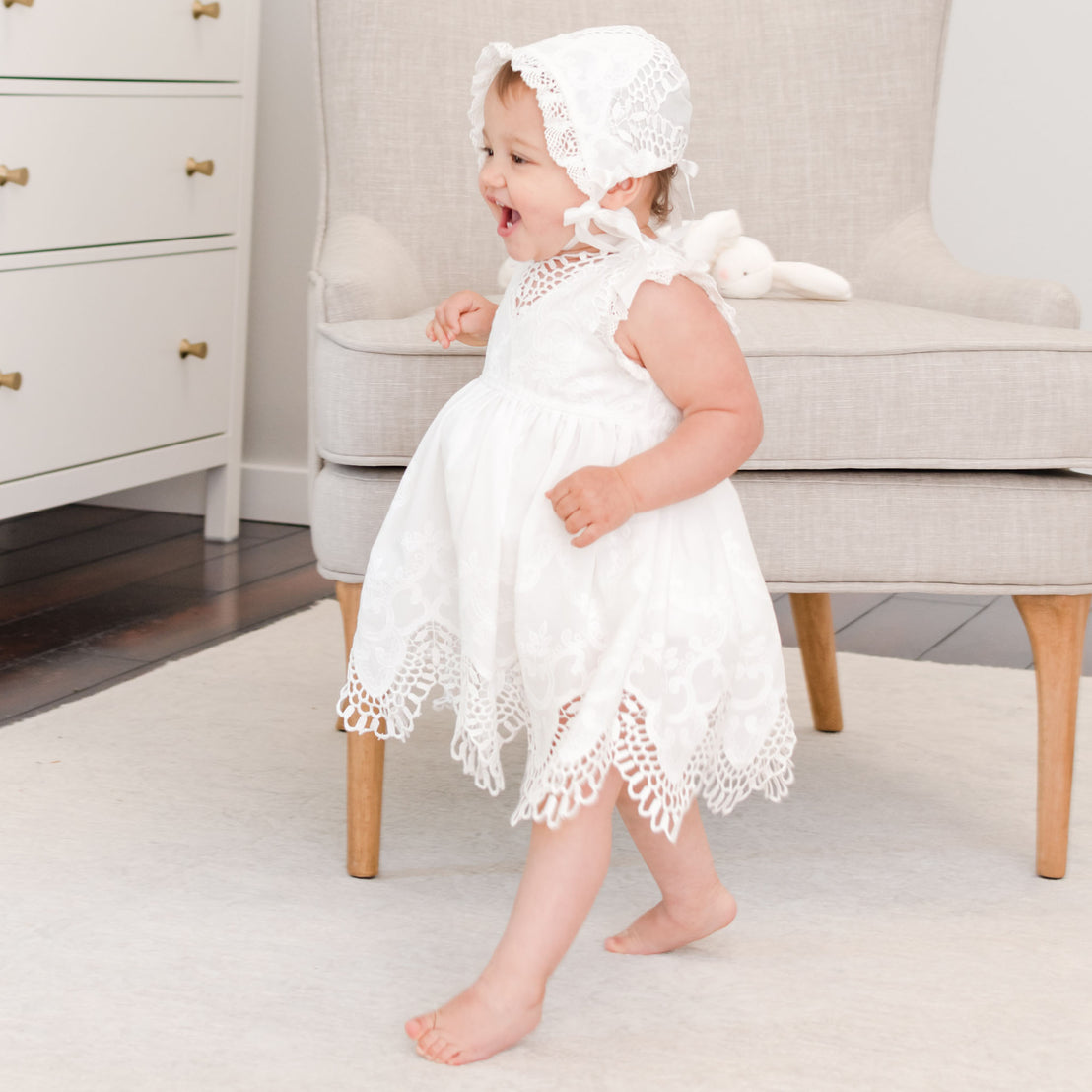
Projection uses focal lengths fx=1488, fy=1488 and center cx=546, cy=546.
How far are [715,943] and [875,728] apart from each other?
568 millimetres

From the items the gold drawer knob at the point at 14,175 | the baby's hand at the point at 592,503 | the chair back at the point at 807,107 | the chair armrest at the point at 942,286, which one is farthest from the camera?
the gold drawer knob at the point at 14,175

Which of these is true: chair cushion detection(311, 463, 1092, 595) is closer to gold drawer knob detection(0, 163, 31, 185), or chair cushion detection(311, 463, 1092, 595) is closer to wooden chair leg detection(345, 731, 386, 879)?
wooden chair leg detection(345, 731, 386, 879)

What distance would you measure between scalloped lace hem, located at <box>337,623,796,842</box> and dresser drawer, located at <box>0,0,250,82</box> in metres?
1.19

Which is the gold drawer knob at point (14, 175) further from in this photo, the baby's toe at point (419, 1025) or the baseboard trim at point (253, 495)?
the baby's toe at point (419, 1025)

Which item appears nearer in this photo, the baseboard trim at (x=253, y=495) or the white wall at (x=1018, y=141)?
the white wall at (x=1018, y=141)

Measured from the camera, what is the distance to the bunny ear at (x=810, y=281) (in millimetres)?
1444

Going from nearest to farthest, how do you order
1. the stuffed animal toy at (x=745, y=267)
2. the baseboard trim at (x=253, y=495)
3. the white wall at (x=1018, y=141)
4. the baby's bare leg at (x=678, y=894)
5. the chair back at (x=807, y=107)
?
the baby's bare leg at (x=678, y=894), the stuffed animal toy at (x=745, y=267), the chair back at (x=807, y=107), the white wall at (x=1018, y=141), the baseboard trim at (x=253, y=495)

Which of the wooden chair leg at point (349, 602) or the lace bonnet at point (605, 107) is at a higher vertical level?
the lace bonnet at point (605, 107)

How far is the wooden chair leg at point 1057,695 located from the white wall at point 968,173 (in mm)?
1247

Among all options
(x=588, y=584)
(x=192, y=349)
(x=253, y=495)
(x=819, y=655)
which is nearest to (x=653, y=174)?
(x=588, y=584)

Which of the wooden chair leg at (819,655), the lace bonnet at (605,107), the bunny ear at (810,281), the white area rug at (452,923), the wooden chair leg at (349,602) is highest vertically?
the lace bonnet at (605,107)

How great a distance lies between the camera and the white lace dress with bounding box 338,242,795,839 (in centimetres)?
94

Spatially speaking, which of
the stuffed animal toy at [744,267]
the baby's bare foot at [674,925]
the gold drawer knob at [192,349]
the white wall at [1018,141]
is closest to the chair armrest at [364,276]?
the stuffed animal toy at [744,267]

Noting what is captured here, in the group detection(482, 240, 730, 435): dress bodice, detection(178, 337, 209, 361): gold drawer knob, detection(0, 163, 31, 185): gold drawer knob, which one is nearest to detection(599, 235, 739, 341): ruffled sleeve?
detection(482, 240, 730, 435): dress bodice
